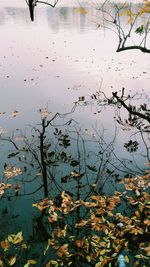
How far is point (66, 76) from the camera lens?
1694 centimetres

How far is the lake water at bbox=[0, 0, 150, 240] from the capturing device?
37.6ft

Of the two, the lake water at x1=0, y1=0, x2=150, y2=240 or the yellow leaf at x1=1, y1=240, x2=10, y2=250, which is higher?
the lake water at x1=0, y1=0, x2=150, y2=240

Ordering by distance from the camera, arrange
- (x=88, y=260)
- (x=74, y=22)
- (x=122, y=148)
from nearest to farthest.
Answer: (x=88, y=260)
(x=122, y=148)
(x=74, y=22)

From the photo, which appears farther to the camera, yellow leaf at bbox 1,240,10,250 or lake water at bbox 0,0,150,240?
lake water at bbox 0,0,150,240

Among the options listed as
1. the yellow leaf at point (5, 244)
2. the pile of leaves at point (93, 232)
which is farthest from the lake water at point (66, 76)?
the yellow leaf at point (5, 244)

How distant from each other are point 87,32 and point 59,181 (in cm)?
2591

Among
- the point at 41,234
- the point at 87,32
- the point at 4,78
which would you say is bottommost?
the point at 41,234

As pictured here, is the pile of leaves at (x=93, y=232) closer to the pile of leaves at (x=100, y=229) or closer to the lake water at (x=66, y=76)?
the pile of leaves at (x=100, y=229)

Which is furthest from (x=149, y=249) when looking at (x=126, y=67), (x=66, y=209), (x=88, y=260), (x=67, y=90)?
(x=126, y=67)

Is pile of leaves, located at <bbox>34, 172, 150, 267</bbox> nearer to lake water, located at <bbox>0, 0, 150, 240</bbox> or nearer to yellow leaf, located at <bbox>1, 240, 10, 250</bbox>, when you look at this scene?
yellow leaf, located at <bbox>1, 240, 10, 250</bbox>

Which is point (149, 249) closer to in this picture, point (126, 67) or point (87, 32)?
point (126, 67)

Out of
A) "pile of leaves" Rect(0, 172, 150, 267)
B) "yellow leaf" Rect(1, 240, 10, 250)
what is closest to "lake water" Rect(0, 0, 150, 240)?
"pile of leaves" Rect(0, 172, 150, 267)

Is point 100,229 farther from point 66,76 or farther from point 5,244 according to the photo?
point 66,76

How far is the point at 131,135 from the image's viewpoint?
10586 millimetres
